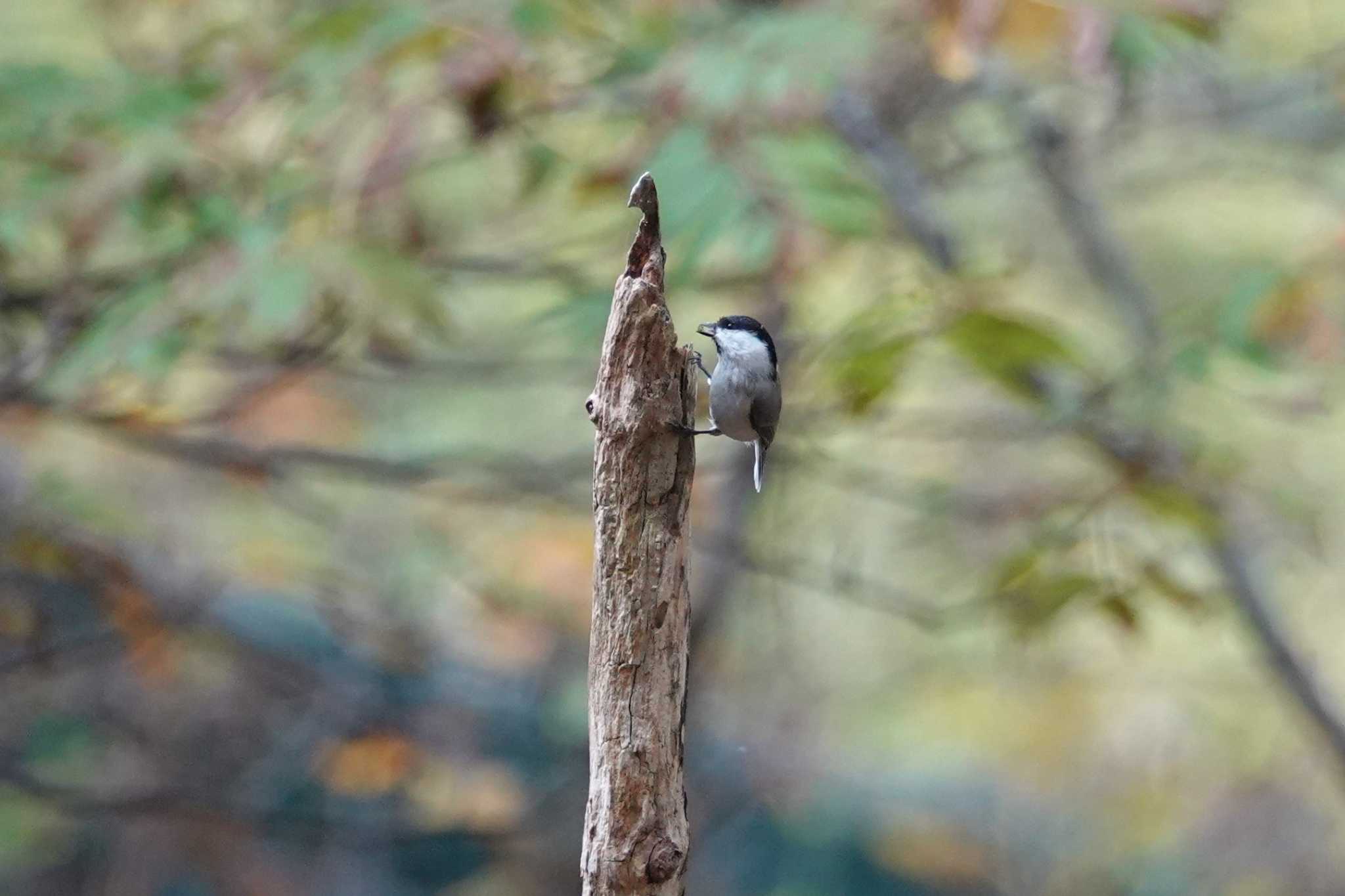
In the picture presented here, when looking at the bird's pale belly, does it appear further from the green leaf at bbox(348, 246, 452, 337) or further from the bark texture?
the green leaf at bbox(348, 246, 452, 337)

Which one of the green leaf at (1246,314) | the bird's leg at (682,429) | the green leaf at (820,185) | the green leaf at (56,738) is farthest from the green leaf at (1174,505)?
the green leaf at (56,738)

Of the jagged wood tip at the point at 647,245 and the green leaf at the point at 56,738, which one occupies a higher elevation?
the jagged wood tip at the point at 647,245

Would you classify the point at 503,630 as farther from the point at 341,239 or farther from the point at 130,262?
the point at 341,239

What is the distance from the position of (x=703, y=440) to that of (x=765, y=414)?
2662mm

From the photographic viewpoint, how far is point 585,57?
2932 millimetres

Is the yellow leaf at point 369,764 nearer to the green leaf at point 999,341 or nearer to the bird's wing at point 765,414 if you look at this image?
the green leaf at point 999,341

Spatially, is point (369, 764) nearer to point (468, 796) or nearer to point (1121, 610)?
point (468, 796)

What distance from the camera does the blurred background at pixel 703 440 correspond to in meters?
2.59

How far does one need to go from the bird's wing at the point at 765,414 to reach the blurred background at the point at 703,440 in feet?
1.41

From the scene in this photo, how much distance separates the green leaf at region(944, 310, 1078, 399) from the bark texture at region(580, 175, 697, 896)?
2.78 feet

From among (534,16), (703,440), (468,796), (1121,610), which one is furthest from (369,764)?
(534,16)

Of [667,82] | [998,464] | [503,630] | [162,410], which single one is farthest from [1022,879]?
[667,82]

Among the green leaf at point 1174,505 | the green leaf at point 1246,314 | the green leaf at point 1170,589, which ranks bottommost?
the green leaf at point 1170,589

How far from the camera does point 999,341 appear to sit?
2.35 m
